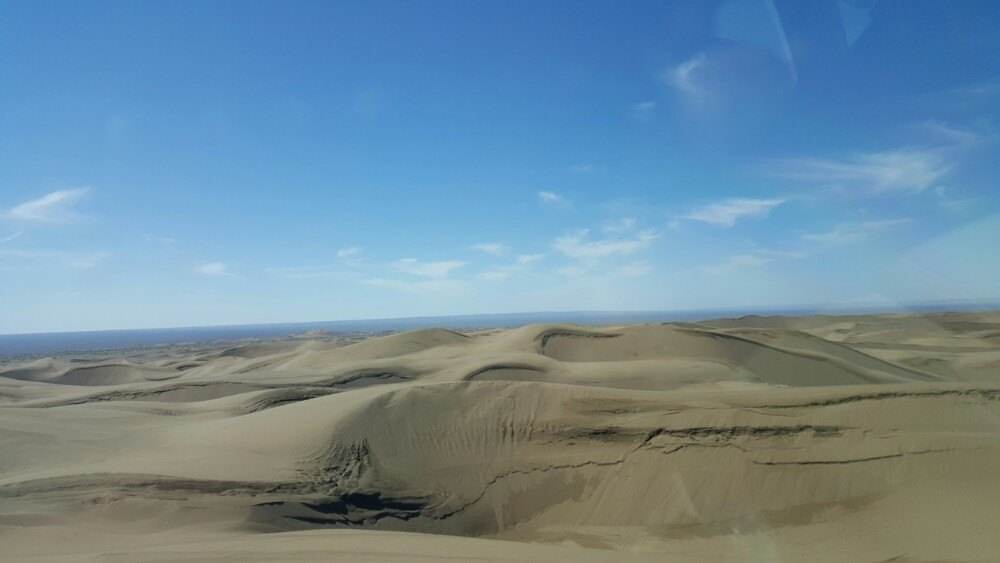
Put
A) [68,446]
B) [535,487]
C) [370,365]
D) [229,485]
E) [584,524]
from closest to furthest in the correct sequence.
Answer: [229,485] < [584,524] < [535,487] < [68,446] < [370,365]

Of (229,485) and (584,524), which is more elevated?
(229,485)

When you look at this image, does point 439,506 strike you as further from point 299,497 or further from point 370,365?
point 370,365

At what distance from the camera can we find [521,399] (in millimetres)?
15125

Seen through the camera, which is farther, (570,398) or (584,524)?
(570,398)

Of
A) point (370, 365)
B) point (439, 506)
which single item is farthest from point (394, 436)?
point (370, 365)

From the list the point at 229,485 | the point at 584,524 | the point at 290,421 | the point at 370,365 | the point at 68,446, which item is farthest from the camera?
the point at 370,365

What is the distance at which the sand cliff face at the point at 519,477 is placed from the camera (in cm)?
847

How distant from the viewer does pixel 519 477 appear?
40.3 feet

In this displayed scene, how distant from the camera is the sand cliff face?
8469 millimetres

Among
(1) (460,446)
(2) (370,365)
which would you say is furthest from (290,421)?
(2) (370,365)

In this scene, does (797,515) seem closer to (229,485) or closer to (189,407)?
(229,485)

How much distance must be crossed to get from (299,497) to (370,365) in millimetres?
17646

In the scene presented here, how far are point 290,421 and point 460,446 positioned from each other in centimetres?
398

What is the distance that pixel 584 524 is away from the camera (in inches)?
433
